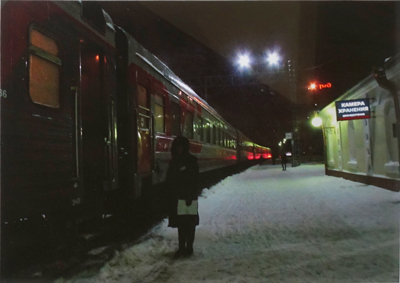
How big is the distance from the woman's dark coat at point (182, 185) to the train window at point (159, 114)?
8.43 feet

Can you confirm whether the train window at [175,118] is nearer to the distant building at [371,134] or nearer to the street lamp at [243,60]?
the distant building at [371,134]

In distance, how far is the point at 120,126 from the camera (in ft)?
20.6

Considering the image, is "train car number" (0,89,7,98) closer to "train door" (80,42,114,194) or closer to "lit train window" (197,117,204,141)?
"train door" (80,42,114,194)

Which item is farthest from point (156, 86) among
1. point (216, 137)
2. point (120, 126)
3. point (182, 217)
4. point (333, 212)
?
point (216, 137)

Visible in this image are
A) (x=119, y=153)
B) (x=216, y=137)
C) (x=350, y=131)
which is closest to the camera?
(x=119, y=153)

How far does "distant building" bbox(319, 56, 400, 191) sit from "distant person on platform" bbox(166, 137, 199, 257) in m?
6.48

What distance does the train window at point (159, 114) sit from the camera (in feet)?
25.0

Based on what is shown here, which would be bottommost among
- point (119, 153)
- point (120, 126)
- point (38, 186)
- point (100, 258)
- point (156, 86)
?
point (100, 258)

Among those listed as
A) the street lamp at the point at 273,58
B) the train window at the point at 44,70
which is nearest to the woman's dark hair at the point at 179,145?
the train window at the point at 44,70

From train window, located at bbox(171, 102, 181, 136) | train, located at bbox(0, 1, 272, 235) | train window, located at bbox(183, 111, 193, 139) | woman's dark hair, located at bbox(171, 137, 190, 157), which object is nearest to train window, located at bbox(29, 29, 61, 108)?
train, located at bbox(0, 1, 272, 235)

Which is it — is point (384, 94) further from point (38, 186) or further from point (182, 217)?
point (38, 186)

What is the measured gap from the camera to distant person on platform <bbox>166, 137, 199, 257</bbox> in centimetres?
498

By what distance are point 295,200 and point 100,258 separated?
6.41 metres

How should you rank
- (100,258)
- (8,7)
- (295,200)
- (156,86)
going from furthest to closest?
(295,200)
(156,86)
(100,258)
(8,7)
